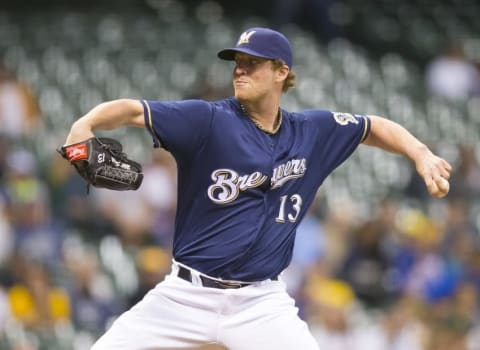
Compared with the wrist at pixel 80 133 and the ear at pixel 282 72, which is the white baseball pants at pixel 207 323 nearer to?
the wrist at pixel 80 133

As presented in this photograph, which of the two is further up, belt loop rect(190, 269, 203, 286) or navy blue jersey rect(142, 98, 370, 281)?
navy blue jersey rect(142, 98, 370, 281)

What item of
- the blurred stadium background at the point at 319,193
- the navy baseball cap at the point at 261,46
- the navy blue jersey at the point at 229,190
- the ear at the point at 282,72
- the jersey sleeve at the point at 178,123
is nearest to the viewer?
the jersey sleeve at the point at 178,123

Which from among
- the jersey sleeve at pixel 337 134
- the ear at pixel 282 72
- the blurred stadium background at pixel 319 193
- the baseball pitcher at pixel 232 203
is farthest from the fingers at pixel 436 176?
the blurred stadium background at pixel 319 193

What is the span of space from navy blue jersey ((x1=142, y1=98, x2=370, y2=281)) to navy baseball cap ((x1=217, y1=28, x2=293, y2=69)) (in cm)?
25

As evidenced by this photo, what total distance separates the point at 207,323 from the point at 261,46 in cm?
121

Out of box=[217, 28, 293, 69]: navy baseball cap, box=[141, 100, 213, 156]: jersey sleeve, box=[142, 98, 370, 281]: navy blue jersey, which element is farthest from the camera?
box=[217, 28, 293, 69]: navy baseball cap

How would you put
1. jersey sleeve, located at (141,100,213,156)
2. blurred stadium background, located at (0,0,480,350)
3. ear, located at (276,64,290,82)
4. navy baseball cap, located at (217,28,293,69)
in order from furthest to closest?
blurred stadium background, located at (0,0,480,350), ear, located at (276,64,290,82), navy baseball cap, located at (217,28,293,69), jersey sleeve, located at (141,100,213,156)

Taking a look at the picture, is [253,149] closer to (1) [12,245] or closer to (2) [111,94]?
(1) [12,245]

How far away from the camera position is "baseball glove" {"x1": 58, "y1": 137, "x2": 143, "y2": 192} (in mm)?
4434

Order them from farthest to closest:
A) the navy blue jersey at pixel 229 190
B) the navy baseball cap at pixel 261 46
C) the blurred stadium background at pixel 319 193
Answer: the blurred stadium background at pixel 319 193 < the navy baseball cap at pixel 261 46 < the navy blue jersey at pixel 229 190

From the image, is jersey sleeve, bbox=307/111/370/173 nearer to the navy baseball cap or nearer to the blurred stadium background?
the navy baseball cap

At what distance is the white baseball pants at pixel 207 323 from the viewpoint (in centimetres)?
470

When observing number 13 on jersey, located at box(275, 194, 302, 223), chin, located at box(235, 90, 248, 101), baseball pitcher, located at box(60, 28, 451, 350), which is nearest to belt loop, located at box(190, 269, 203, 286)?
baseball pitcher, located at box(60, 28, 451, 350)

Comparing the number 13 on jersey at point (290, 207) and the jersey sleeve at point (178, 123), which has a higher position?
the jersey sleeve at point (178, 123)
